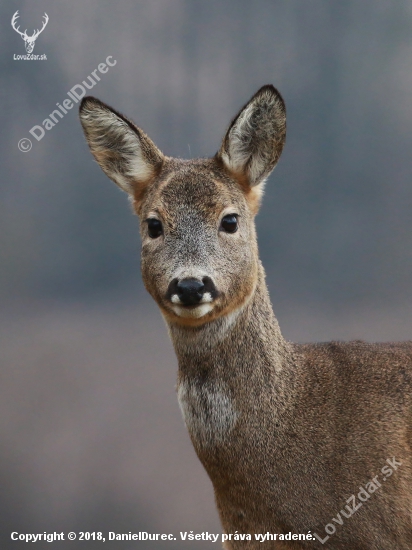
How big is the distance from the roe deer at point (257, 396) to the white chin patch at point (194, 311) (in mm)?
20

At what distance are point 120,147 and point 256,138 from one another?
1973mm

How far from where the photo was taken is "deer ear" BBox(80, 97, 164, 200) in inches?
377

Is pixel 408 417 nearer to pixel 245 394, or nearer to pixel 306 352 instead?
pixel 306 352

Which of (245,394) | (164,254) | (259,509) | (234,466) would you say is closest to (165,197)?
(164,254)

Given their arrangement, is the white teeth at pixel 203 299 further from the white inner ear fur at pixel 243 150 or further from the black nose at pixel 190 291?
the white inner ear fur at pixel 243 150

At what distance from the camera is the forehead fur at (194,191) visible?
8.72 meters

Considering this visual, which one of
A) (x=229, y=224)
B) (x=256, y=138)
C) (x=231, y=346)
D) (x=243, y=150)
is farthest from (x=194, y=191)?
(x=231, y=346)

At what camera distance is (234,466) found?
27.9 feet

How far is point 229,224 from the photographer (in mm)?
8781

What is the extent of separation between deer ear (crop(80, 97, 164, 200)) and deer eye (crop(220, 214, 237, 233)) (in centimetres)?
152

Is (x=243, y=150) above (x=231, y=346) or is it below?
above

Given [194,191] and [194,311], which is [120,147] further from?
[194,311]

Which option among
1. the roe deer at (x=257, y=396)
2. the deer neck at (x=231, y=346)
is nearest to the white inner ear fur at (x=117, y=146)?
the roe deer at (x=257, y=396)

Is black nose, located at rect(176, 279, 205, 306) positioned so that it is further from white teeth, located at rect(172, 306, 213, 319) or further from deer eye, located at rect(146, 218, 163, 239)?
deer eye, located at rect(146, 218, 163, 239)
